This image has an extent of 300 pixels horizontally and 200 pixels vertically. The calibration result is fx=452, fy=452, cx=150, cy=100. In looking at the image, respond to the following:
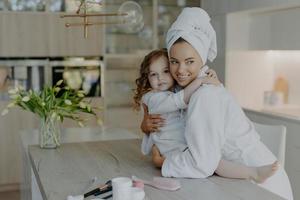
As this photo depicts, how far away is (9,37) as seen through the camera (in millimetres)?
4395

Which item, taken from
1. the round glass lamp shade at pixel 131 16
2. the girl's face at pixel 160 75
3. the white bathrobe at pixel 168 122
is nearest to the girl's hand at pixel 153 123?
the white bathrobe at pixel 168 122

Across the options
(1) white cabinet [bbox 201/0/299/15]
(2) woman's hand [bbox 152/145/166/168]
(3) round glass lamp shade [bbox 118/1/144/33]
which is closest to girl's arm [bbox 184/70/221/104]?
(2) woman's hand [bbox 152/145/166/168]

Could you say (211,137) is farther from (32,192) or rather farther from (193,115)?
(32,192)

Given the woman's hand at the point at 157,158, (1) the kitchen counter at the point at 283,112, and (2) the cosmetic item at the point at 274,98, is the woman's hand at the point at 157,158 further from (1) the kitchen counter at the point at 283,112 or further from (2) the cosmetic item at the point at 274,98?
(2) the cosmetic item at the point at 274,98

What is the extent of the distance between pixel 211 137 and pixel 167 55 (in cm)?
42

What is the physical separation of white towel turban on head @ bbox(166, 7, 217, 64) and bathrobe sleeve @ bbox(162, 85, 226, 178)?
15cm

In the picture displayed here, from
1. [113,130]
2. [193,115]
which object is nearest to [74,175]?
[193,115]

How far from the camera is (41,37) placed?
4.48 metres

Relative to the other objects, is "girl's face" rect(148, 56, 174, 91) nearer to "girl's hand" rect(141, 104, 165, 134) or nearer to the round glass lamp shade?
"girl's hand" rect(141, 104, 165, 134)

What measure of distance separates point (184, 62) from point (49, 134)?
1089mm

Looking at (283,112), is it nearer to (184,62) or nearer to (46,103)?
(46,103)

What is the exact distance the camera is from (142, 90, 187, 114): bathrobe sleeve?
1734 millimetres

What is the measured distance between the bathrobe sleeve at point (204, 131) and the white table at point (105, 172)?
71 millimetres

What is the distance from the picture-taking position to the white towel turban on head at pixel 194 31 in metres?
1.65
